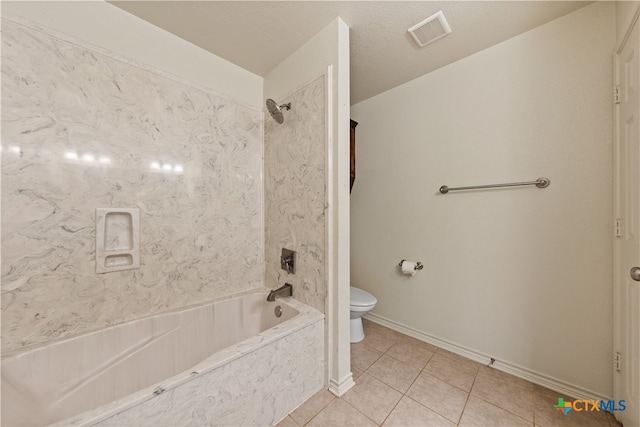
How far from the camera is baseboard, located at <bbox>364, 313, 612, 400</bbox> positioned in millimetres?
1273

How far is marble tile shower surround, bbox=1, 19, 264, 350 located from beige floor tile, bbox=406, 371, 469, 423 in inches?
54.7

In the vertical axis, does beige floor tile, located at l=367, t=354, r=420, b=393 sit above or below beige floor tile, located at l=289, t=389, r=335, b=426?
below

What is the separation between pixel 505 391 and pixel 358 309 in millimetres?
939

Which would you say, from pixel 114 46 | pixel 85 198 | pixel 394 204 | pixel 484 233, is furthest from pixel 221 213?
pixel 484 233

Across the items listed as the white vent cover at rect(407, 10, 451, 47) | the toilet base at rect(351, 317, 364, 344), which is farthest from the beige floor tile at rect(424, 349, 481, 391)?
the white vent cover at rect(407, 10, 451, 47)

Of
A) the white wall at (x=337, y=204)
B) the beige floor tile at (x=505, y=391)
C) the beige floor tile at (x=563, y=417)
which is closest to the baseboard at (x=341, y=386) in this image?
the white wall at (x=337, y=204)

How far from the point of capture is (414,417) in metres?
1.17

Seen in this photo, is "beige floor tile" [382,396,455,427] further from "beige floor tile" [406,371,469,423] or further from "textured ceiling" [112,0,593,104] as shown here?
"textured ceiling" [112,0,593,104]

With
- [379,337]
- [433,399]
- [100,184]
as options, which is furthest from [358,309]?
[100,184]

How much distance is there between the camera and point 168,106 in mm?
1481

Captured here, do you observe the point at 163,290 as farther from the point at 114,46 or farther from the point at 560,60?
the point at 560,60

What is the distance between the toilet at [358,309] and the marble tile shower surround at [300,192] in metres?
0.46

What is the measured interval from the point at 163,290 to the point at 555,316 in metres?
2.36

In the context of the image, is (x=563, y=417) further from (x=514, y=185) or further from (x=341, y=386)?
(x=514, y=185)
